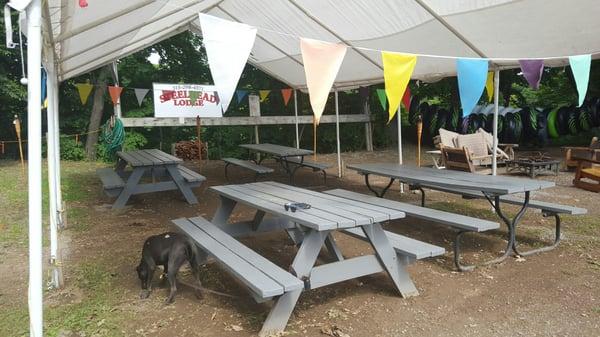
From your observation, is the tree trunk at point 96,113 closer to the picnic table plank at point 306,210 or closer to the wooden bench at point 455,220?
the picnic table plank at point 306,210

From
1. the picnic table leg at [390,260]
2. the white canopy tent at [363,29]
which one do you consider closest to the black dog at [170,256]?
the white canopy tent at [363,29]

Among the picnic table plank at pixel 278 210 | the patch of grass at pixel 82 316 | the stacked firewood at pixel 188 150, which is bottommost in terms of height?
the patch of grass at pixel 82 316

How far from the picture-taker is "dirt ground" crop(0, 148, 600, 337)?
2.66m

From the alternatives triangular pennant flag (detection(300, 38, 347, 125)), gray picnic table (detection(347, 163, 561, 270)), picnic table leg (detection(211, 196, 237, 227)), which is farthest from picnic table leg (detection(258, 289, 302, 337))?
gray picnic table (detection(347, 163, 561, 270))

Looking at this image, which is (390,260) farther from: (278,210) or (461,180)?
(461,180)

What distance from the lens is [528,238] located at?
14.3 ft

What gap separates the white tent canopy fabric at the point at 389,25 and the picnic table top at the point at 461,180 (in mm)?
1237

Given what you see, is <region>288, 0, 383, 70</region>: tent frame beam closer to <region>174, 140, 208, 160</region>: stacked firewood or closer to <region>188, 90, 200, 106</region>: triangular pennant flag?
<region>188, 90, 200, 106</region>: triangular pennant flag

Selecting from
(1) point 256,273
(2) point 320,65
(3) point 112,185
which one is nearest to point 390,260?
(1) point 256,273

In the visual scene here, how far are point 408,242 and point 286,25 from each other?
4.08 metres

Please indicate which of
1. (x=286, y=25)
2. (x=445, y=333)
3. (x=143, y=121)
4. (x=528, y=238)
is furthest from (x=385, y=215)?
(x=143, y=121)

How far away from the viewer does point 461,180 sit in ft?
14.2

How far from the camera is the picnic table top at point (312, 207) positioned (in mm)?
2678

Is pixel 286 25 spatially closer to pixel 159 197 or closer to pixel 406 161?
pixel 159 197
